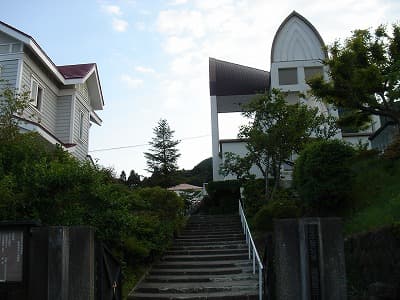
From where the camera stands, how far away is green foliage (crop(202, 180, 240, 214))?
21688mm

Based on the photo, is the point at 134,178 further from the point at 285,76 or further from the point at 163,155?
the point at 285,76

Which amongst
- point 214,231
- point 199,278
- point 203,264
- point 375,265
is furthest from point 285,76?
point 375,265

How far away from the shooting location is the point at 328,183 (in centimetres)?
1121

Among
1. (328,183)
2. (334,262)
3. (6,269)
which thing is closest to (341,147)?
(328,183)

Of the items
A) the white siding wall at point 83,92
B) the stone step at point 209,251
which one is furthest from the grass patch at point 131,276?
the white siding wall at point 83,92

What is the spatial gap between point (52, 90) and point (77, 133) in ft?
7.11

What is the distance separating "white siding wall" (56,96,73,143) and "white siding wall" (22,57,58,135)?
0.61 feet

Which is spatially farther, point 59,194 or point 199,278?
point 199,278

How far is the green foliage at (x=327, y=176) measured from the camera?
36.8 ft

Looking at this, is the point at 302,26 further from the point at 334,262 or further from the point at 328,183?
the point at 334,262

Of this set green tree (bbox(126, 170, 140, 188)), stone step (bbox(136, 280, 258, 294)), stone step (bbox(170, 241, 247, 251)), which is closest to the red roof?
stone step (bbox(170, 241, 247, 251))

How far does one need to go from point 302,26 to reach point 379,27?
39.3 ft

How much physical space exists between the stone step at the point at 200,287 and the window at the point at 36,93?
879cm

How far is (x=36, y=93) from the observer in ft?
49.5
